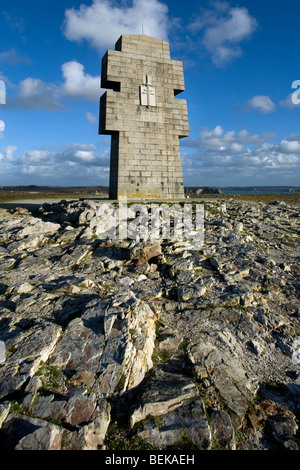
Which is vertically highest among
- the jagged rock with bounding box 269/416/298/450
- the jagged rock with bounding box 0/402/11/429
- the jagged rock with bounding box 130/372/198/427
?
the jagged rock with bounding box 0/402/11/429

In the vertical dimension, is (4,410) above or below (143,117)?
below

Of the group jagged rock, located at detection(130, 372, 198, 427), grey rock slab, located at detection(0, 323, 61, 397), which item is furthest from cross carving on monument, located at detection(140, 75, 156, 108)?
jagged rock, located at detection(130, 372, 198, 427)

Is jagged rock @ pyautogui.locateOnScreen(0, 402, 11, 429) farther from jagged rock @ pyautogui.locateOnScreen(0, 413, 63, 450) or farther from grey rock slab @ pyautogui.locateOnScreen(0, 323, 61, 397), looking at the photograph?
grey rock slab @ pyautogui.locateOnScreen(0, 323, 61, 397)

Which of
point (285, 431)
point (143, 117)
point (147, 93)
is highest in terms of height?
point (147, 93)

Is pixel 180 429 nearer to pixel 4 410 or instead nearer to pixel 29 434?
pixel 29 434

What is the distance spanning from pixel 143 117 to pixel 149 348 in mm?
13323

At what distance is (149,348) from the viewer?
518 centimetres

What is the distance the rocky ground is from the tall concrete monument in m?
6.37

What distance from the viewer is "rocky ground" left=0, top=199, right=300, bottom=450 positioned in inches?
147
